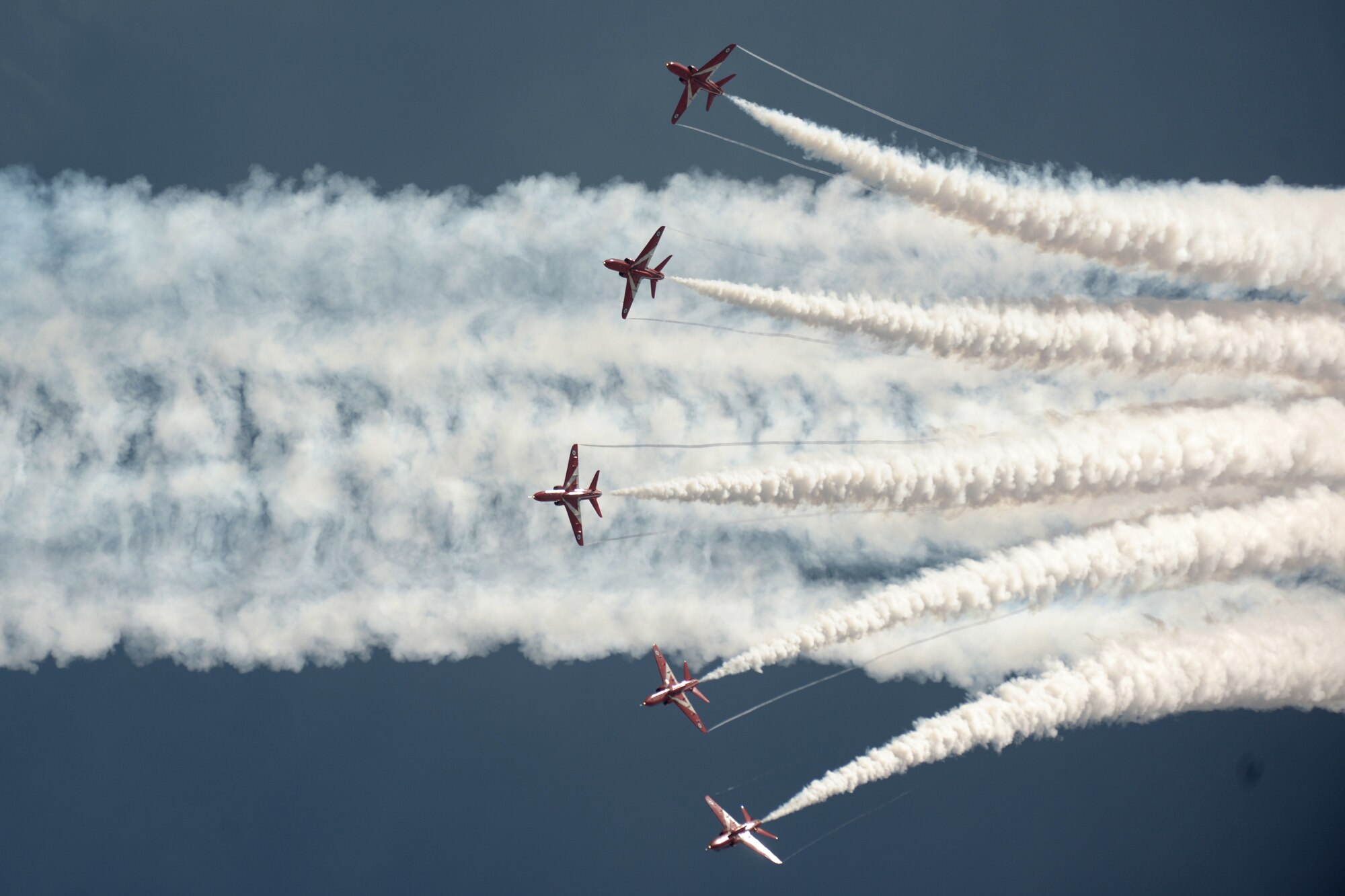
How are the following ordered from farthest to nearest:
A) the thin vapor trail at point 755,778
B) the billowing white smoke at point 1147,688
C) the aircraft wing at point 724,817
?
the thin vapor trail at point 755,778 → the aircraft wing at point 724,817 → the billowing white smoke at point 1147,688

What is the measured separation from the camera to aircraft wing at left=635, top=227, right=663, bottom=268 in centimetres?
3114

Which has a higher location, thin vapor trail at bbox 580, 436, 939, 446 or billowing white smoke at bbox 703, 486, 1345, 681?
thin vapor trail at bbox 580, 436, 939, 446

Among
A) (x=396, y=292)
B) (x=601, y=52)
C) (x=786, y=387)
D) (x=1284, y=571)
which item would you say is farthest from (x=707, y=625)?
(x=601, y=52)

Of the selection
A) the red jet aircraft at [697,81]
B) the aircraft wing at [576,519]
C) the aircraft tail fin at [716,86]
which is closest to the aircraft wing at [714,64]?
the red jet aircraft at [697,81]

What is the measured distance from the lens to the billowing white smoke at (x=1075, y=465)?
28.6 m

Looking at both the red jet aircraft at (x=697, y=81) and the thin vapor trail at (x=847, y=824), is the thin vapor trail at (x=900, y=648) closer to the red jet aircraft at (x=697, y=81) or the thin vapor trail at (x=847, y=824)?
the thin vapor trail at (x=847, y=824)

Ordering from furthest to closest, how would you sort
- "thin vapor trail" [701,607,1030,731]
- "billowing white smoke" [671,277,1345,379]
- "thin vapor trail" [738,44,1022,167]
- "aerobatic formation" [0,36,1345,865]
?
"thin vapor trail" [738,44,1022,167] < "aerobatic formation" [0,36,1345,865] < "thin vapor trail" [701,607,1030,731] < "billowing white smoke" [671,277,1345,379]

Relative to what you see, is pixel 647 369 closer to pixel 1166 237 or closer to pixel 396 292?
pixel 396 292

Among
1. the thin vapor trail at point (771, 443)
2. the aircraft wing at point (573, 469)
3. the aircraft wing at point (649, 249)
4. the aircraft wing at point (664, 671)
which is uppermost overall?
the aircraft wing at point (649, 249)

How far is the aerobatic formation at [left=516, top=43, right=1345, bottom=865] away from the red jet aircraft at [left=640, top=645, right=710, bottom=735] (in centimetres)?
10

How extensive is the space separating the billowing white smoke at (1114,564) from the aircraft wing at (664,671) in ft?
8.97

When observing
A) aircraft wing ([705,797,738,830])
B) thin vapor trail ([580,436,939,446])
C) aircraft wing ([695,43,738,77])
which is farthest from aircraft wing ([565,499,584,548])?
aircraft wing ([695,43,738,77])

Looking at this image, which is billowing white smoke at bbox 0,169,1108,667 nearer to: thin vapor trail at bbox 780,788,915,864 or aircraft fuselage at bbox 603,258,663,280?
aircraft fuselage at bbox 603,258,663,280

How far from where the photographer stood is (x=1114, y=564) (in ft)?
95.3
